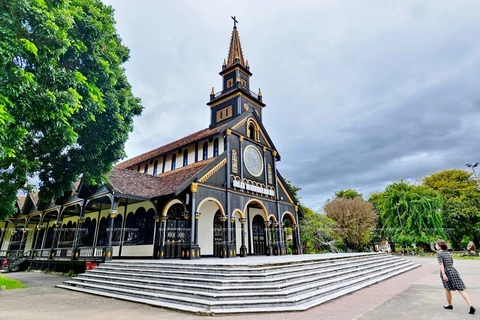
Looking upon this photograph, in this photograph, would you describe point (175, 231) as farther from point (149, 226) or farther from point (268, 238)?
point (268, 238)

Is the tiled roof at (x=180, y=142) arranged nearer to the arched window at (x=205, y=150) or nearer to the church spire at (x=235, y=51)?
the arched window at (x=205, y=150)

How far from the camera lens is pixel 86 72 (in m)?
7.95

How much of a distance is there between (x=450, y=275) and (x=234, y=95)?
19527 millimetres

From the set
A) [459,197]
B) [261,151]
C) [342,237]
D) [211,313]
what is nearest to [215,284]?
[211,313]

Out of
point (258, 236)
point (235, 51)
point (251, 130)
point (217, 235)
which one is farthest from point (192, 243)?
point (235, 51)

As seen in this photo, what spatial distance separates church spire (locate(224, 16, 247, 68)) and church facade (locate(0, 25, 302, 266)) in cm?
14

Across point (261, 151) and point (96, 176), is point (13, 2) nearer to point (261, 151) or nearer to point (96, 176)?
point (96, 176)

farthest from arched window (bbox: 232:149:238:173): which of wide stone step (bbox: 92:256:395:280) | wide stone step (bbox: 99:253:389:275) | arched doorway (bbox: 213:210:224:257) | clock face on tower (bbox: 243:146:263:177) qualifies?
wide stone step (bbox: 92:256:395:280)

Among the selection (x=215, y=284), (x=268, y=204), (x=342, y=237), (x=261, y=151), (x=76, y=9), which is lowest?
(x=215, y=284)

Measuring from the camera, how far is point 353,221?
99.9 feet

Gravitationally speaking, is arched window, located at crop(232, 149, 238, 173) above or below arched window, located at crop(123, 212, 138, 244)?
above

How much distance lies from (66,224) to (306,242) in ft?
73.6

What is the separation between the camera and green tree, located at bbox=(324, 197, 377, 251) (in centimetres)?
3035

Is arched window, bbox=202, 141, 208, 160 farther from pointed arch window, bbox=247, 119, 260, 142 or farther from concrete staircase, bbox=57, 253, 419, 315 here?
concrete staircase, bbox=57, 253, 419, 315
